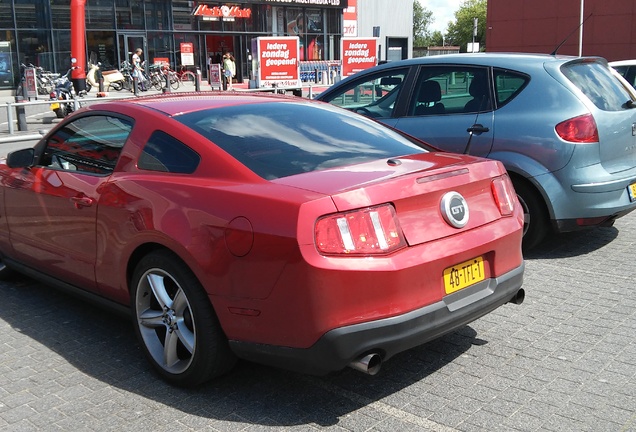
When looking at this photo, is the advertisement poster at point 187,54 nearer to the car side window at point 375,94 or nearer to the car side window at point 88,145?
the car side window at point 375,94

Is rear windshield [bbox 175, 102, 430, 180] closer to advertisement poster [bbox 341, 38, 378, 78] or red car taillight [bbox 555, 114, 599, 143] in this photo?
red car taillight [bbox 555, 114, 599, 143]

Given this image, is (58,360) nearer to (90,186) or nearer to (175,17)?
(90,186)

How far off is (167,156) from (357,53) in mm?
26905

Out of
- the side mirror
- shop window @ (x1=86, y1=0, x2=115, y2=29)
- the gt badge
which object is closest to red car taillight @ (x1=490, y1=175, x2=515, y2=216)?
the gt badge

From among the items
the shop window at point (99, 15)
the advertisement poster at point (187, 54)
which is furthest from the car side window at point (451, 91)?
the advertisement poster at point (187, 54)

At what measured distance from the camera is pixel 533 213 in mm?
6152

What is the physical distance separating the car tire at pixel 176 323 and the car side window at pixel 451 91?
12.2ft

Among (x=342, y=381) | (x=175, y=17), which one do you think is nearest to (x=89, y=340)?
(x=342, y=381)

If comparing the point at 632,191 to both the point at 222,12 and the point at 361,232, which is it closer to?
the point at 361,232

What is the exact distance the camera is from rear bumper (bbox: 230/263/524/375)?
323 cm

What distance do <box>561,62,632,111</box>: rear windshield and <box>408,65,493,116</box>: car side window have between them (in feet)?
2.38

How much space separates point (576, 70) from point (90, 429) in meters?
5.00

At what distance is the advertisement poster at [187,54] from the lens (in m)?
38.0

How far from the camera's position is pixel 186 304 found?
3756 millimetres
